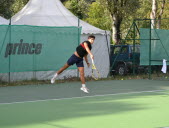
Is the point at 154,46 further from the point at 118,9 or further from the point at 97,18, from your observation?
the point at 97,18

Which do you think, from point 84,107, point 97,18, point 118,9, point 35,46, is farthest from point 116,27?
point 84,107

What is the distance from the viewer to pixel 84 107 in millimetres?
10484

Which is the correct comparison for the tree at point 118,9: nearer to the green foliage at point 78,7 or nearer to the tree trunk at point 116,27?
the tree trunk at point 116,27

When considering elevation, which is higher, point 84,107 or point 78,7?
point 78,7

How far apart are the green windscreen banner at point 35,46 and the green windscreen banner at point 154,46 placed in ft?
9.46

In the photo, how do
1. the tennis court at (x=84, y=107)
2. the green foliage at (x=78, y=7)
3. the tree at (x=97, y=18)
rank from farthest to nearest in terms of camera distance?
1. the green foliage at (x=78, y=7)
2. the tree at (x=97, y=18)
3. the tennis court at (x=84, y=107)

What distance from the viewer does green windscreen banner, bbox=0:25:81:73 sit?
16734mm

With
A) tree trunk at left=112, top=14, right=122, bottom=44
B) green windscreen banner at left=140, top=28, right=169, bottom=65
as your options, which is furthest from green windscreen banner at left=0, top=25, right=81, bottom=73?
tree trunk at left=112, top=14, right=122, bottom=44

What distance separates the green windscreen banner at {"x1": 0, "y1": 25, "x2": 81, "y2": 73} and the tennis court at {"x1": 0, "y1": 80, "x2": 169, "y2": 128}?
149 centimetres

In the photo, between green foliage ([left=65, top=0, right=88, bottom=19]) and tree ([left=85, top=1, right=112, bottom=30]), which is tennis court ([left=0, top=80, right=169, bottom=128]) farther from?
green foliage ([left=65, top=0, right=88, bottom=19])

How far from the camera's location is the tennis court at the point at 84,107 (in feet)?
27.1

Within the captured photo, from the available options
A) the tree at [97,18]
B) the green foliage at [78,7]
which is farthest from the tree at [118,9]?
the green foliage at [78,7]

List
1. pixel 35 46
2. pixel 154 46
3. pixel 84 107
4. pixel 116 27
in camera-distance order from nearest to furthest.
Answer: pixel 84 107 → pixel 35 46 → pixel 154 46 → pixel 116 27

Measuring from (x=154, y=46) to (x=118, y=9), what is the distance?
13.5 m
